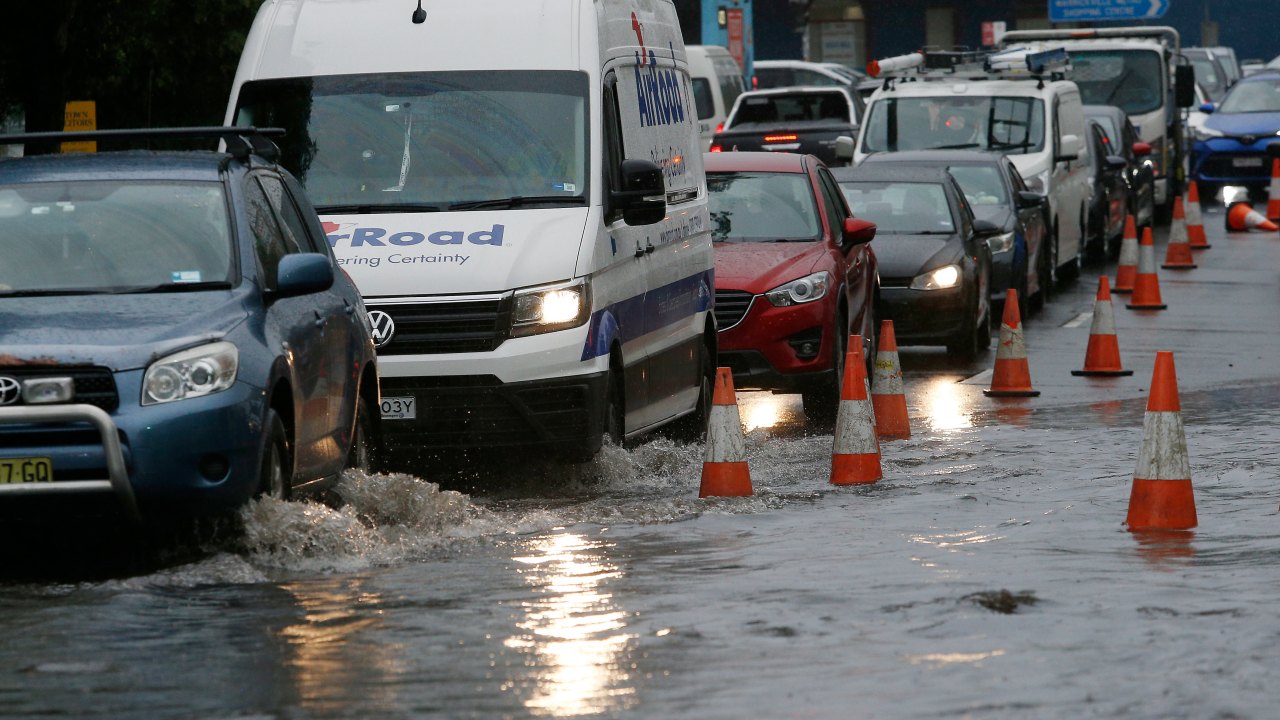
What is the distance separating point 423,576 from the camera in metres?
8.57

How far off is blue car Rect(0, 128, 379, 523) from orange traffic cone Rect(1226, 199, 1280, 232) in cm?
2317

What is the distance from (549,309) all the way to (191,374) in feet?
9.77

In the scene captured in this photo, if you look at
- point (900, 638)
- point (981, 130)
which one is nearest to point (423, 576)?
point (900, 638)

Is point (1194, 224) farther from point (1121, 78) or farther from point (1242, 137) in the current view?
point (1242, 137)

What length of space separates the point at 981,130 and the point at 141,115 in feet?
28.8

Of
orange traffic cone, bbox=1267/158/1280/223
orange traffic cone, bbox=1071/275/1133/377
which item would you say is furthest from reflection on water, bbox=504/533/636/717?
orange traffic cone, bbox=1267/158/1280/223

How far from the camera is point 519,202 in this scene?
1153 centimetres

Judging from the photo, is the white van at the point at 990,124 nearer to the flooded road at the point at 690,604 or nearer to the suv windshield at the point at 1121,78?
the suv windshield at the point at 1121,78

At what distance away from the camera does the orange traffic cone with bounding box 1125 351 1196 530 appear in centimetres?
988

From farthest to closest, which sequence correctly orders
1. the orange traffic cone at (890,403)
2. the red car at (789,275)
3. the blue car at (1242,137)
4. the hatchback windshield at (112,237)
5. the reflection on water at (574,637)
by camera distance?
the blue car at (1242,137) < the red car at (789,275) < the orange traffic cone at (890,403) < the hatchback windshield at (112,237) < the reflection on water at (574,637)

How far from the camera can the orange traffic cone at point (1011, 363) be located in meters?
16.2

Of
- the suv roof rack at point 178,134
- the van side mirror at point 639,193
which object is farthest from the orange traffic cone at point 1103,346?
the suv roof rack at point 178,134

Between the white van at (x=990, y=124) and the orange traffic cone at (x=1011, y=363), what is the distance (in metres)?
8.69

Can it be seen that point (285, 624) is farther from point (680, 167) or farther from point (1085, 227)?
point (1085, 227)
